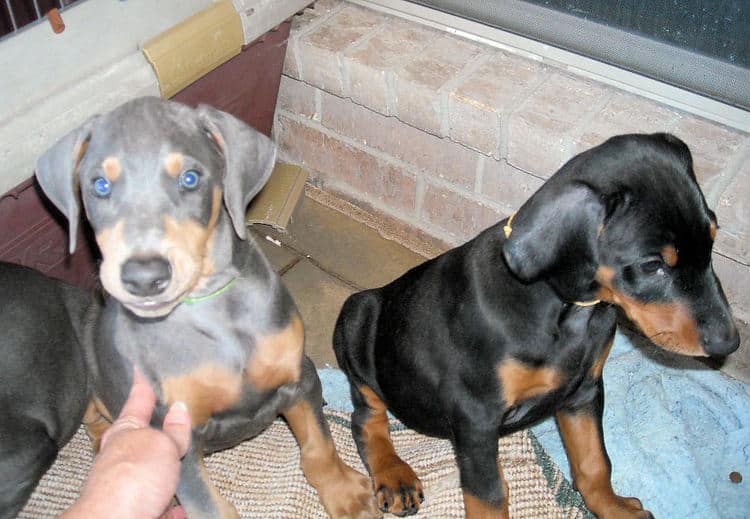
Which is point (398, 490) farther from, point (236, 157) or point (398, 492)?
point (236, 157)

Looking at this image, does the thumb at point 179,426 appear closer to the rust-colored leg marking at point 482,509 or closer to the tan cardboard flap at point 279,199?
the rust-colored leg marking at point 482,509

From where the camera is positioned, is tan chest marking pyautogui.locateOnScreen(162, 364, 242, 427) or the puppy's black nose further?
tan chest marking pyautogui.locateOnScreen(162, 364, 242, 427)

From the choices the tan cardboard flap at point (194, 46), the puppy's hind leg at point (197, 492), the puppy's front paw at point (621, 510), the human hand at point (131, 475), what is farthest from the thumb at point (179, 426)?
the tan cardboard flap at point (194, 46)

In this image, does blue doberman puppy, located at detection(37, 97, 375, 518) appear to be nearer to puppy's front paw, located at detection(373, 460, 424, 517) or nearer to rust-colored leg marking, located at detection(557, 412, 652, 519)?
puppy's front paw, located at detection(373, 460, 424, 517)

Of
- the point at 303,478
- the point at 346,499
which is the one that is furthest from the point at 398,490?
the point at 303,478

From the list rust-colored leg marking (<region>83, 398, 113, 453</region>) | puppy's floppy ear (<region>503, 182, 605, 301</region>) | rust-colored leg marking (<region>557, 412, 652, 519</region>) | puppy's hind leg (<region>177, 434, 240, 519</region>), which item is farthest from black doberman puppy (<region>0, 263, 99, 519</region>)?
rust-colored leg marking (<region>557, 412, 652, 519</region>)

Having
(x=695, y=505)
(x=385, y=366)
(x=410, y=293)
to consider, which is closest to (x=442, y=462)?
(x=385, y=366)

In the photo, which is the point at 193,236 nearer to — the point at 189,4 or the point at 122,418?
the point at 122,418
